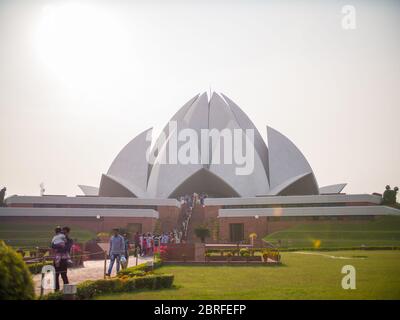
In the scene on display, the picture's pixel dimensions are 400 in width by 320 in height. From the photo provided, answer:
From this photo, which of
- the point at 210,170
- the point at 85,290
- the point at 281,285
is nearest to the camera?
the point at 85,290

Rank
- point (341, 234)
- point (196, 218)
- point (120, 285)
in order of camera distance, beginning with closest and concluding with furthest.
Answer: point (120, 285) < point (341, 234) < point (196, 218)

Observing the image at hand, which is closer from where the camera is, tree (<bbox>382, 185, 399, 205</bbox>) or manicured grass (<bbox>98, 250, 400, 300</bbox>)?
manicured grass (<bbox>98, 250, 400, 300</bbox>)

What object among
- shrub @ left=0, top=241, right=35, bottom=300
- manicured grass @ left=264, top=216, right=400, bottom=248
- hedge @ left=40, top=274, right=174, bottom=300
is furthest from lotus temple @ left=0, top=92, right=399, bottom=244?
shrub @ left=0, top=241, right=35, bottom=300

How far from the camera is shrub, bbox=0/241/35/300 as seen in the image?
4.52m

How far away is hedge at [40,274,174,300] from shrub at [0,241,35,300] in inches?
65.2

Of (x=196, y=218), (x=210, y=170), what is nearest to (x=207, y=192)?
(x=210, y=170)

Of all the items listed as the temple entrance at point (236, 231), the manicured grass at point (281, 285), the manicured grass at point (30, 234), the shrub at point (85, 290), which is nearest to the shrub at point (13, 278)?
the shrub at point (85, 290)

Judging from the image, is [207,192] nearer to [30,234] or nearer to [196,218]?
[196,218]

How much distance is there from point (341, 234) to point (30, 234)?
52.7ft

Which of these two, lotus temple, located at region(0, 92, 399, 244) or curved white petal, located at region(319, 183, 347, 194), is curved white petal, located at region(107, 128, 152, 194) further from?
curved white petal, located at region(319, 183, 347, 194)

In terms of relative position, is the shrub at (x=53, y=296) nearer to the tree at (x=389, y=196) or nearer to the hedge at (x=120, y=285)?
the hedge at (x=120, y=285)

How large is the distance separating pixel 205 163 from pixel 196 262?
23.1 m

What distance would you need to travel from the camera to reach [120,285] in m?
7.36

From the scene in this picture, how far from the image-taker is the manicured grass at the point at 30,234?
20891 mm
